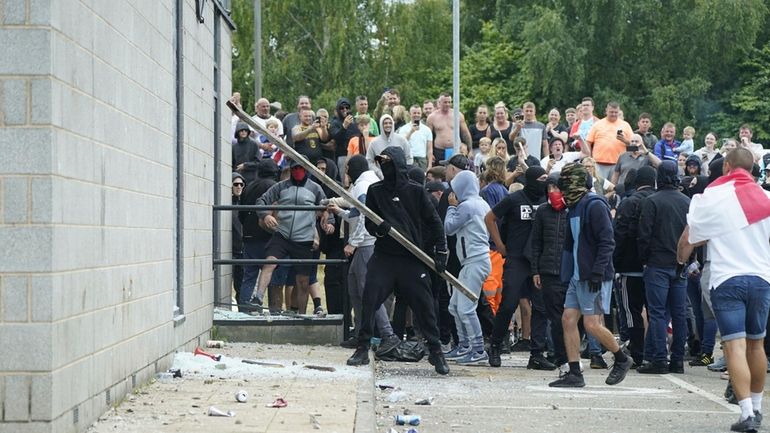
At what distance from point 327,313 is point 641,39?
4022cm

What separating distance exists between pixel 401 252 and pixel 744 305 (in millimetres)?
4096

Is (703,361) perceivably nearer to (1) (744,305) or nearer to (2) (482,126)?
(1) (744,305)

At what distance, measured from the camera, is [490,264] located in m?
15.4

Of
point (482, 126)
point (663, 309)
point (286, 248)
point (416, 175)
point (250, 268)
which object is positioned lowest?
point (663, 309)

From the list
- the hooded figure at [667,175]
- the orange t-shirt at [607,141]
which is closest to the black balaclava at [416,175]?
the hooded figure at [667,175]

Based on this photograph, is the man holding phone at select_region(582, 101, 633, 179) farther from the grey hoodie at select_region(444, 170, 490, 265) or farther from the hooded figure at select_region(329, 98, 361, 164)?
the grey hoodie at select_region(444, 170, 490, 265)

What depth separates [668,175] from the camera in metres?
15.1

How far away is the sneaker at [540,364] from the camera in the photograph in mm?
15211

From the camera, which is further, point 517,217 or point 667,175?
point 517,217

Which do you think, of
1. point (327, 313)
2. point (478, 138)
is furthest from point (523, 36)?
point (327, 313)

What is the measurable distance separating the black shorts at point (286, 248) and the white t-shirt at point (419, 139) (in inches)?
192

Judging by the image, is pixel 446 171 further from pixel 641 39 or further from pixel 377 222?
pixel 641 39

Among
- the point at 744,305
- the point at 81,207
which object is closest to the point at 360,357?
the point at 744,305

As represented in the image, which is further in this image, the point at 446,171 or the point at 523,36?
the point at 523,36
